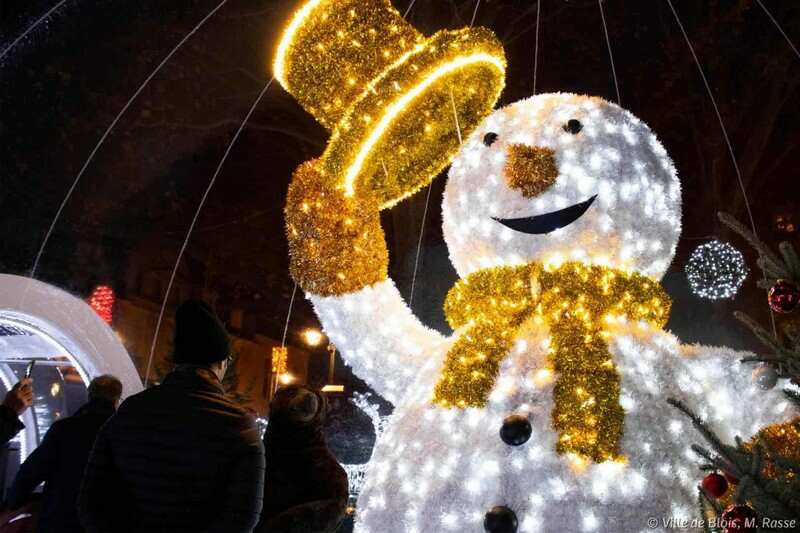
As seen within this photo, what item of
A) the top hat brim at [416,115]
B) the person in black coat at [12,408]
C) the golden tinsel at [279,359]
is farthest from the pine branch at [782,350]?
the golden tinsel at [279,359]

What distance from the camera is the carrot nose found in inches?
156

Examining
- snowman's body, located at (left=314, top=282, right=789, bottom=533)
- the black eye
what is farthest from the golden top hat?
snowman's body, located at (left=314, top=282, right=789, bottom=533)

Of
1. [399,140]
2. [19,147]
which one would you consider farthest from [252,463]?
[19,147]

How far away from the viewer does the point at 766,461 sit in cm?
321

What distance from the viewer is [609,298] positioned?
3.87 meters

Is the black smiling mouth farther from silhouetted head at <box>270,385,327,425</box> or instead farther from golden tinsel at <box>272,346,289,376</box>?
golden tinsel at <box>272,346,289,376</box>

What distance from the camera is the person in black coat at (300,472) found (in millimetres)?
3229

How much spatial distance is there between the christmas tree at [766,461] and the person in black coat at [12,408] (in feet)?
12.8

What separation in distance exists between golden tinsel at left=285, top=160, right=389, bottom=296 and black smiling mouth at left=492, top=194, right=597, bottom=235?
2.84 ft

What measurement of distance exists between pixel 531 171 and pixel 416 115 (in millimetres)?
994

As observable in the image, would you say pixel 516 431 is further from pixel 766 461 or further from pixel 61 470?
pixel 61 470

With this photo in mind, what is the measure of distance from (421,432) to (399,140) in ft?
6.01

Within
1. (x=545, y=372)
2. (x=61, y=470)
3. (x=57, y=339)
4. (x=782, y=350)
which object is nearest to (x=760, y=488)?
(x=782, y=350)

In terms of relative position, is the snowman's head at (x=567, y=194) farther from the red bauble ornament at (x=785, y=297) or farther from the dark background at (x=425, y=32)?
the dark background at (x=425, y=32)
